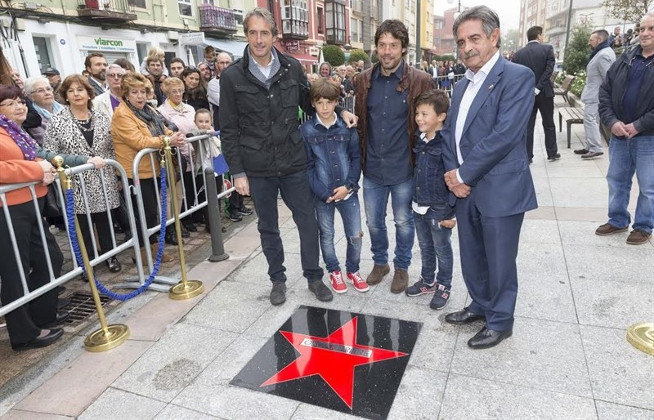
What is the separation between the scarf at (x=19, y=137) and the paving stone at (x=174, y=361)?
166 centimetres

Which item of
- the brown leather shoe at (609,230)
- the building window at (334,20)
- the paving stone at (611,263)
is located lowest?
the paving stone at (611,263)

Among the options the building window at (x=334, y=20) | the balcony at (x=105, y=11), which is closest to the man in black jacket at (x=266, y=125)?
the balcony at (x=105, y=11)

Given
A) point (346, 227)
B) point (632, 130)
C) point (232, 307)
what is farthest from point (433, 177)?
point (632, 130)

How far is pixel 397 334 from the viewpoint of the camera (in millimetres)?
3246

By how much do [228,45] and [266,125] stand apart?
23637mm

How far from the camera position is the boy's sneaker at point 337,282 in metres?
3.92

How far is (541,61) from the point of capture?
295 inches

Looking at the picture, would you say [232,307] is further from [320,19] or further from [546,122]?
[320,19]

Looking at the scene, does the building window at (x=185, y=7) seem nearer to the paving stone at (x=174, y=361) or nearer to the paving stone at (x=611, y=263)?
the paving stone at (x=174, y=361)

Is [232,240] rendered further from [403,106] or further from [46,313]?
[403,106]

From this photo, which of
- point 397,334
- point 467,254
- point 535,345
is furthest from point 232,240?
point 535,345

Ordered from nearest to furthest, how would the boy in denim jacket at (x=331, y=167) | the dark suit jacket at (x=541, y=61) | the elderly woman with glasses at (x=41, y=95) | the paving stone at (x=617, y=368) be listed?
the paving stone at (x=617, y=368)
the boy in denim jacket at (x=331, y=167)
the elderly woman with glasses at (x=41, y=95)
the dark suit jacket at (x=541, y=61)

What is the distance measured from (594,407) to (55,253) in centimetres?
381

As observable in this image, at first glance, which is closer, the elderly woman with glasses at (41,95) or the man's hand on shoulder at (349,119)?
the man's hand on shoulder at (349,119)
